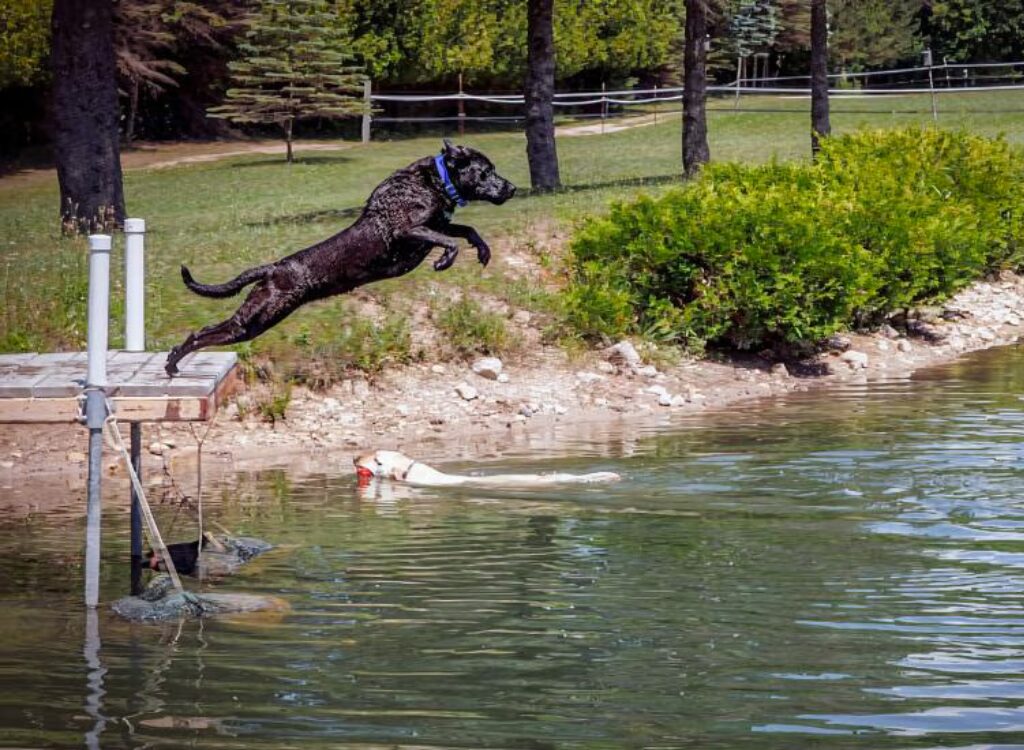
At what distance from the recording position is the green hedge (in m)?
19.5

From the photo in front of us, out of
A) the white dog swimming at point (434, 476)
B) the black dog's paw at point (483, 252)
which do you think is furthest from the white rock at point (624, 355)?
the black dog's paw at point (483, 252)

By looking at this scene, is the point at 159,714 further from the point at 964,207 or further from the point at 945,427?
the point at 964,207

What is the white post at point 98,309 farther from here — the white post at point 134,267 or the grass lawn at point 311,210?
the grass lawn at point 311,210

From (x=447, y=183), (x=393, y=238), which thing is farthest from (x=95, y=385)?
(x=447, y=183)

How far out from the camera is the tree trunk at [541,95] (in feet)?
90.0

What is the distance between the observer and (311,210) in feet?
89.4

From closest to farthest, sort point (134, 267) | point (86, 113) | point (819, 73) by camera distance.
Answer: point (134, 267) < point (86, 113) < point (819, 73)

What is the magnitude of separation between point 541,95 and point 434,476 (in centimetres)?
1527

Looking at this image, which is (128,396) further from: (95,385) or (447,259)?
(447,259)

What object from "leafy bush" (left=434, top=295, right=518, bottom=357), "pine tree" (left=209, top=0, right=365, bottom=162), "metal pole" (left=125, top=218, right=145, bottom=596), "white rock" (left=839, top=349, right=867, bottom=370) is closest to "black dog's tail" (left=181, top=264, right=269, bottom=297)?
"metal pole" (left=125, top=218, right=145, bottom=596)

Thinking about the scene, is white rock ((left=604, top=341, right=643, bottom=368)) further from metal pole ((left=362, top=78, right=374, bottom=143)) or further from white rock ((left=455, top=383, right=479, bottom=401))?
metal pole ((left=362, top=78, right=374, bottom=143))

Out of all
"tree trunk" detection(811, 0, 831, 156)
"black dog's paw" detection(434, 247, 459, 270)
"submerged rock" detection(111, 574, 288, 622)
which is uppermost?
"tree trunk" detection(811, 0, 831, 156)

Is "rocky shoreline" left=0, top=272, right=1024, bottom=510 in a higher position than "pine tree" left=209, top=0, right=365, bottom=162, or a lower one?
lower

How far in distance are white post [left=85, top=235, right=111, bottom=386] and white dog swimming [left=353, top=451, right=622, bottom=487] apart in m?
4.44
